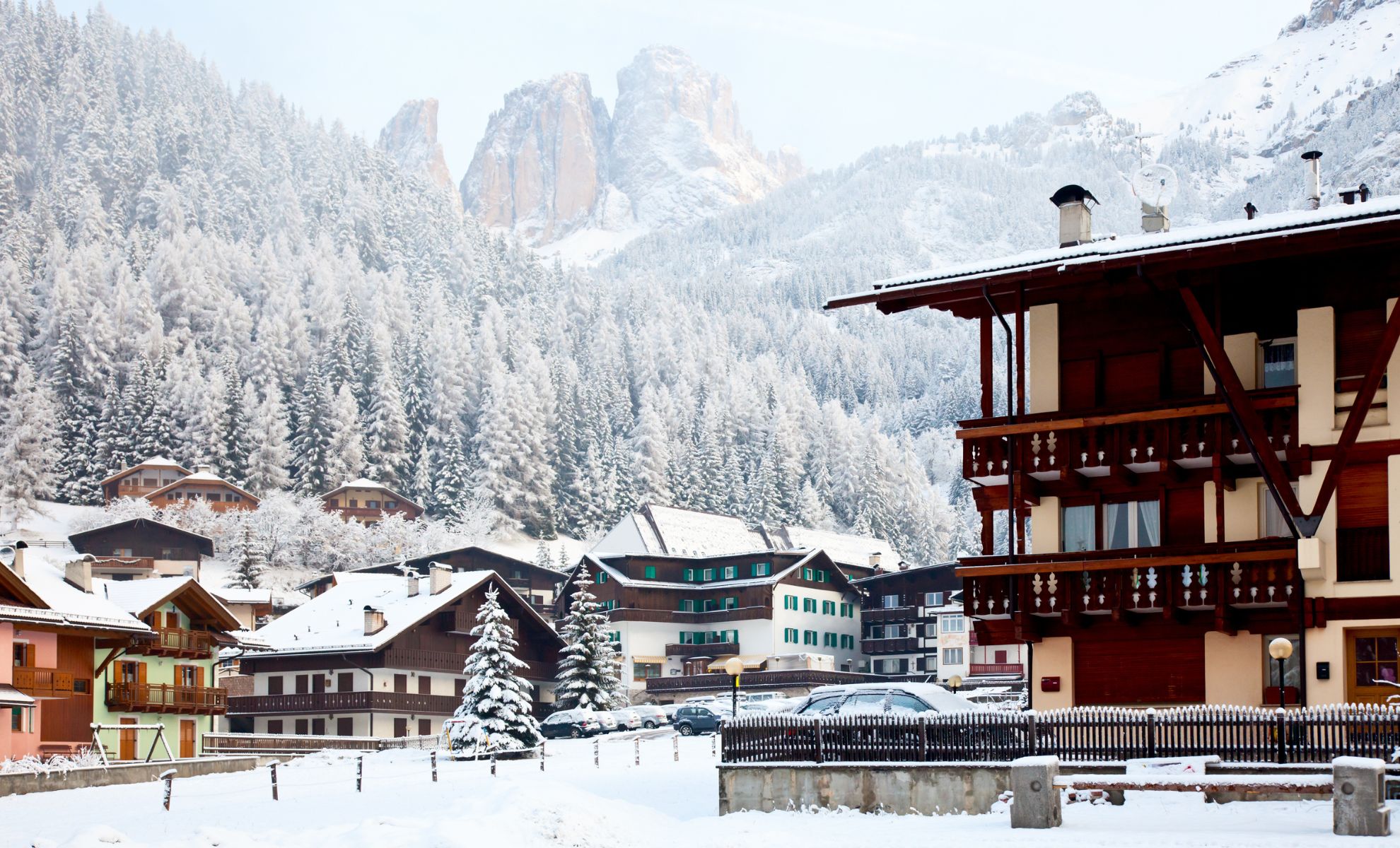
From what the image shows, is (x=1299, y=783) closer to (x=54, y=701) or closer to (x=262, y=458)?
(x=54, y=701)

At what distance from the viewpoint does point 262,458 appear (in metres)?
168

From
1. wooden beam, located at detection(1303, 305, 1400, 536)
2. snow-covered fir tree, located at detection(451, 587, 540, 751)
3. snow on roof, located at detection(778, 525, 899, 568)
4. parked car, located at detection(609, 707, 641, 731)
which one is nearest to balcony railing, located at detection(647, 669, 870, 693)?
snow on roof, located at detection(778, 525, 899, 568)

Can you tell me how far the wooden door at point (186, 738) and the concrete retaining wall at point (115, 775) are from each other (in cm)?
760

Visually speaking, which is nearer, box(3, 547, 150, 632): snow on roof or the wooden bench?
the wooden bench

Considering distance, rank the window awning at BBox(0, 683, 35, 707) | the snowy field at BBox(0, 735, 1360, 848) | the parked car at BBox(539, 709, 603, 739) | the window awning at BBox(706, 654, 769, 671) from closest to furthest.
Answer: the snowy field at BBox(0, 735, 1360, 848) < the window awning at BBox(0, 683, 35, 707) < the parked car at BBox(539, 709, 603, 739) < the window awning at BBox(706, 654, 769, 671)

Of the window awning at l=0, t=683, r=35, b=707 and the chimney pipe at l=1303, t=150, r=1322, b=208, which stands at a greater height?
the chimney pipe at l=1303, t=150, r=1322, b=208

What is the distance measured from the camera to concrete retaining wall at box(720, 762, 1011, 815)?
3050cm

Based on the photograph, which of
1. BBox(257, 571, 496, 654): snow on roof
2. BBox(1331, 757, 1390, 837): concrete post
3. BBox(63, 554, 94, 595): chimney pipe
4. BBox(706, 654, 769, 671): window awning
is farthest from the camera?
BBox(706, 654, 769, 671): window awning

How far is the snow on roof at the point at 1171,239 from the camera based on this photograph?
32.0 meters

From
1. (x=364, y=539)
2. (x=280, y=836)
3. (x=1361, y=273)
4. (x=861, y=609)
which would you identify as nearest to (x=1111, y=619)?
(x=1361, y=273)

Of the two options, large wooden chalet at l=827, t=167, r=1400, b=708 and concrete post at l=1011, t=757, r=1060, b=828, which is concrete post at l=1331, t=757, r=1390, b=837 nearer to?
concrete post at l=1011, t=757, r=1060, b=828

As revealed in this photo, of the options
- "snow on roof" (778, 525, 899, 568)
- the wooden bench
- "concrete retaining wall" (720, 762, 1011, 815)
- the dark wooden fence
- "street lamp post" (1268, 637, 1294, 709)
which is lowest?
"concrete retaining wall" (720, 762, 1011, 815)

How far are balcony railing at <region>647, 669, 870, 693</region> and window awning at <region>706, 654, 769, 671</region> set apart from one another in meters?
1.59

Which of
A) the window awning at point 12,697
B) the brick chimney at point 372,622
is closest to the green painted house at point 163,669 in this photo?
the window awning at point 12,697
